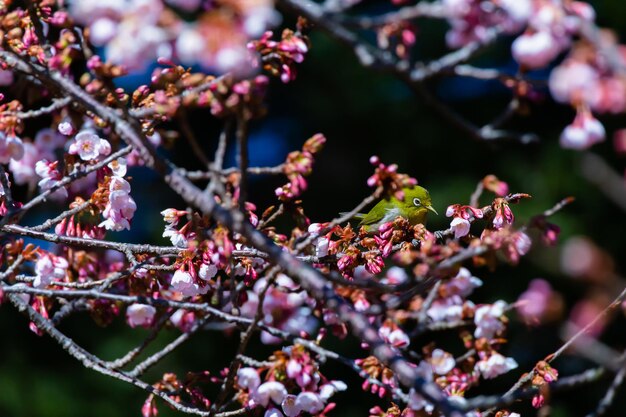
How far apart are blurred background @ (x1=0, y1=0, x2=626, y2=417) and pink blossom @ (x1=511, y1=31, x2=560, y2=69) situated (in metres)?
3.13

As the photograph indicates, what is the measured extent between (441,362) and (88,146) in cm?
99

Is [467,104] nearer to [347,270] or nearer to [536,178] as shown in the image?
[536,178]

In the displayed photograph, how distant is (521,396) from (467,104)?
4.62m

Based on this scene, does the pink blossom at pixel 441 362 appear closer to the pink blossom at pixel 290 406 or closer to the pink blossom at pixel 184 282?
the pink blossom at pixel 290 406

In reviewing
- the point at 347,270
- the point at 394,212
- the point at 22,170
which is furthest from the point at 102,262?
the point at 394,212

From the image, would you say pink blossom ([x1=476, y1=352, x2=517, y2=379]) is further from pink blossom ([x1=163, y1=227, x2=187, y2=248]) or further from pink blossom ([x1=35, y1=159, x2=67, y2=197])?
pink blossom ([x1=35, y1=159, x2=67, y2=197])

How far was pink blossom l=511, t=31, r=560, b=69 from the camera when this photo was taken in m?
1.08

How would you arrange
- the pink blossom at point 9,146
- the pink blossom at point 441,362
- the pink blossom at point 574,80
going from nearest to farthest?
the pink blossom at point 574,80, the pink blossom at point 9,146, the pink blossom at point 441,362

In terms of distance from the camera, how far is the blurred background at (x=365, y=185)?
464cm

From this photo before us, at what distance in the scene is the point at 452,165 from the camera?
5.39 metres

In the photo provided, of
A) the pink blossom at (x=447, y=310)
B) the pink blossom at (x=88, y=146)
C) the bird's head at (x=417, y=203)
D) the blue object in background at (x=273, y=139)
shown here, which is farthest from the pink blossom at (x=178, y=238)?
the blue object in background at (x=273, y=139)

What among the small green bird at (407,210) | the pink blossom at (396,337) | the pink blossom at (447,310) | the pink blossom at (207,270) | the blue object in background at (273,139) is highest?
the pink blossom at (207,270)

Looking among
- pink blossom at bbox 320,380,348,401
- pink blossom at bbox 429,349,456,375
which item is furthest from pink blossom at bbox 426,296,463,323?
pink blossom at bbox 320,380,348,401

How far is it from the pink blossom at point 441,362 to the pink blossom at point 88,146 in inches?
36.8
